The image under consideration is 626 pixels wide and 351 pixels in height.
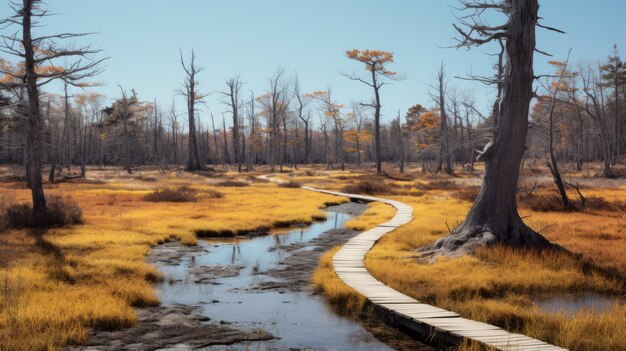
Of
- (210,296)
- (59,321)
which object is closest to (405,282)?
(210,296)

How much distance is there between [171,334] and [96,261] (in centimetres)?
479

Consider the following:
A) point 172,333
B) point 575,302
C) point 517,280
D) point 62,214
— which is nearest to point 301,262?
point 517,280

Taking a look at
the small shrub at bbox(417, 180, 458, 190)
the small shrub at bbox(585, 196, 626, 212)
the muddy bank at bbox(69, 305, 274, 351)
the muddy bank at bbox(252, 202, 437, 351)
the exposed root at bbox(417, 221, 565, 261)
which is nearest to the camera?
the muddy bank at bbox(69, 305, 274, 351)

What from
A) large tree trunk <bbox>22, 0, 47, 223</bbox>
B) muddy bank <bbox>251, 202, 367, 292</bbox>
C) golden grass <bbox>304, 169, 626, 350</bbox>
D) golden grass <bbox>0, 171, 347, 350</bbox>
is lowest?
muddy bank <bbox>251, 202, 367, 292</bbox>

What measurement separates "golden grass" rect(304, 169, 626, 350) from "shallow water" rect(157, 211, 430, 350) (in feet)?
2.32

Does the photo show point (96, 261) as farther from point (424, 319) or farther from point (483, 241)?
point (483, 241)

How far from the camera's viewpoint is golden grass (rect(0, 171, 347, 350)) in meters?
7.12

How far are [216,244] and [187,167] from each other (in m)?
34.7

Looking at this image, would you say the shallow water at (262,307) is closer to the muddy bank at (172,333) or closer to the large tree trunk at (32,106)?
the muddy bank at (172,333)

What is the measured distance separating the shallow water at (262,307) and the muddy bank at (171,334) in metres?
0.22

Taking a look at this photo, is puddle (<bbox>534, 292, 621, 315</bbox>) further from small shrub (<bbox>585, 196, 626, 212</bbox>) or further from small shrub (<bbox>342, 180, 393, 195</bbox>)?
small shrub (<bbox>342, 180, 393, 195</bbox>)

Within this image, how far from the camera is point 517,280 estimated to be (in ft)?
31.9

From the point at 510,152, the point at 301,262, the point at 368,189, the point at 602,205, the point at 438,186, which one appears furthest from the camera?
the point at 438,186

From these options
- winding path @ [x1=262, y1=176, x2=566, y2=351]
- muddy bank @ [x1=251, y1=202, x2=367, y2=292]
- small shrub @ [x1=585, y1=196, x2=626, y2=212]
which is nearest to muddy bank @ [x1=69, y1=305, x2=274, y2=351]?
winding path @ [x1=262, y1=176, x2=566, y2=351]
